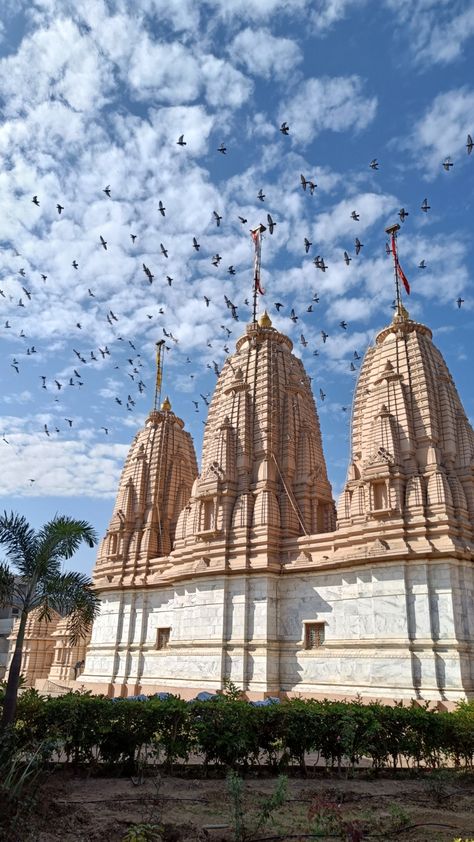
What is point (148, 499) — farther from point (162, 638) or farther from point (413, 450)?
point (413, 450)

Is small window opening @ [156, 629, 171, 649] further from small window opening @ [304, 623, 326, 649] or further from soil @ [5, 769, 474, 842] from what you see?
soil @ [5, 769, 474, 842]

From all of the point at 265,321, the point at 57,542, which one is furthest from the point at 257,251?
the point at 57,542

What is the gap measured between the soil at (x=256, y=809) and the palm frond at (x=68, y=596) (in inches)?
186

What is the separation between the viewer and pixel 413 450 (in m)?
27.7

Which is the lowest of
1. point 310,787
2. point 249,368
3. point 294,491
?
point 310,787

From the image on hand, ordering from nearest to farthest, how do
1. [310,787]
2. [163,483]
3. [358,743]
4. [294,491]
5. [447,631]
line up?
[310,787] → [358,743] → [447,631] → [294,491] → [163,483]

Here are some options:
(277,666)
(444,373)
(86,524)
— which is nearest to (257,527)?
(277,666)

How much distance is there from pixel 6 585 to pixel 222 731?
6.62 metres

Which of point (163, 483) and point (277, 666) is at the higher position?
point (163, 483)

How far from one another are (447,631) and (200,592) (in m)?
12.4

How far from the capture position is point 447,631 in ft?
76.6

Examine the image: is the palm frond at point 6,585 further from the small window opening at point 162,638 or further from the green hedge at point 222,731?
the small window opening at point 162,638

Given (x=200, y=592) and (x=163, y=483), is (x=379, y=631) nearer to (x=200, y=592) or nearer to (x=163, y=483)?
(x=200, y=592)

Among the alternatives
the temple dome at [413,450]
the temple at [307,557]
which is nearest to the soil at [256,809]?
the temple at [307,557]
